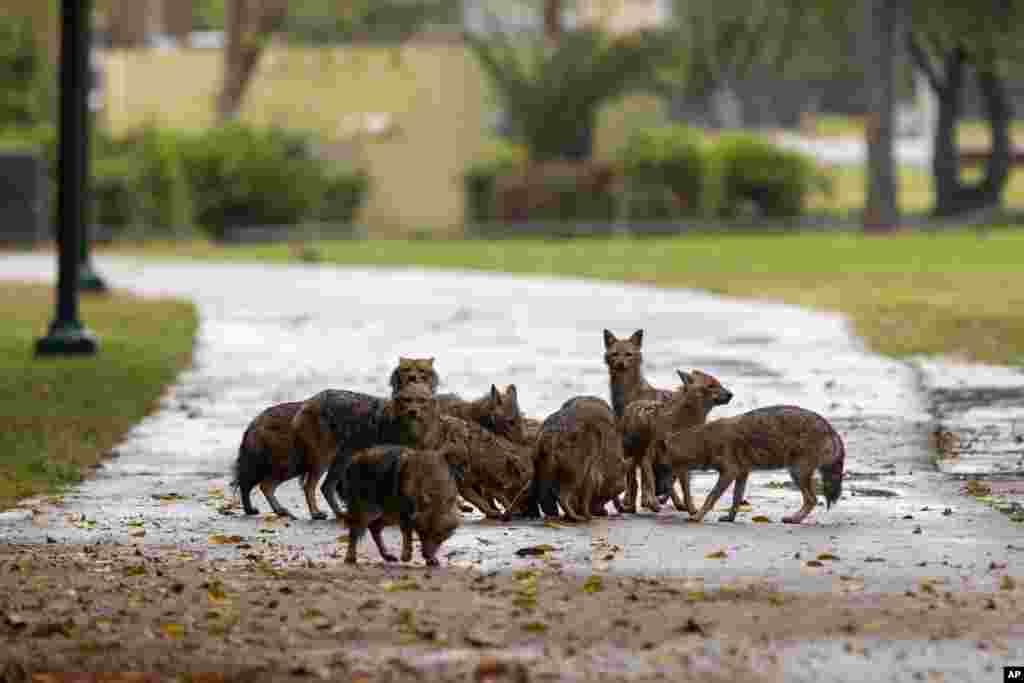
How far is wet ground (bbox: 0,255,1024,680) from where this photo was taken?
36.2 ft

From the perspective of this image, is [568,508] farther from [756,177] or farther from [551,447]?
[756,177]

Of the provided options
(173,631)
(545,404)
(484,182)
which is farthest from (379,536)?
(484,182)

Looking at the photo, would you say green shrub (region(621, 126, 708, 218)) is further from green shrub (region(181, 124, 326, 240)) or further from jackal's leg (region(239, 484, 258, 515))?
jackal's leg (region(239, 484, 258, 515))

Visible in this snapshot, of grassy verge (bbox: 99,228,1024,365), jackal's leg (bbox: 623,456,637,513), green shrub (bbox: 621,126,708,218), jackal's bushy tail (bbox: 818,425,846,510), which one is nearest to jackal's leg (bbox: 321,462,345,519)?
jackal's leg (bbox: 623,456,637,513)

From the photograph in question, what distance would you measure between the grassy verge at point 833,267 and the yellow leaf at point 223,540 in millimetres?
11076

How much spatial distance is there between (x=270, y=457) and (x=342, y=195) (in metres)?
40.2

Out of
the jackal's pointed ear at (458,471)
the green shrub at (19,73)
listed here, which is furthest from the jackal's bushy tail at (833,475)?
the green shrub at (19,73)

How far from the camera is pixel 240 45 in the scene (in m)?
54.1

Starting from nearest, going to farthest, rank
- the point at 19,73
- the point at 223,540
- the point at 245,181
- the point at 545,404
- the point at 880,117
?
the point at 223,540, the point at 545,404, the point at 880,117, the point at 245,181, the point at 19,73

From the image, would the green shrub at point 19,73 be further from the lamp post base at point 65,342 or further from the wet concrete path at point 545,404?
the lamp post base at point 65,342

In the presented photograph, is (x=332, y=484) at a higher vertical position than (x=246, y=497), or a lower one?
higher

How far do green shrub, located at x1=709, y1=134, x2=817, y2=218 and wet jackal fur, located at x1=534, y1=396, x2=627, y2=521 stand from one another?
3929 centimetres

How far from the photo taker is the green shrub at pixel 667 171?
51.6 m

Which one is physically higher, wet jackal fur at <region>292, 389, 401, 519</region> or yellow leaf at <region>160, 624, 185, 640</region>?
wet jackal fur at <region>292, 389, 401, 519</region>
